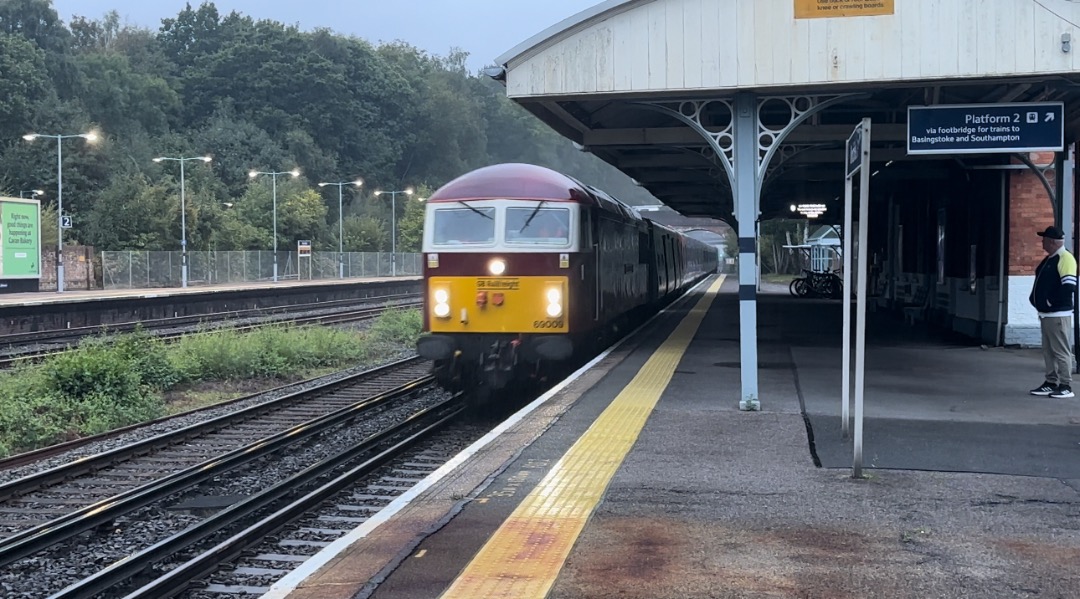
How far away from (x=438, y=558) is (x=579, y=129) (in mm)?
10258

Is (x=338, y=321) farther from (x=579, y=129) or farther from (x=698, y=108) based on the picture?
(x=698, y=108)

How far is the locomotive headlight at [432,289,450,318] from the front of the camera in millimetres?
12008

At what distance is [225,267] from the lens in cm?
5016

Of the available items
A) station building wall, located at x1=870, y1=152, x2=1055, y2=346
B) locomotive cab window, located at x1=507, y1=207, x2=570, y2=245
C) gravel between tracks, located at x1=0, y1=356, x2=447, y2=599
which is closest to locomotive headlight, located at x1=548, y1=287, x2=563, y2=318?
locomotive cab window, located at x1=507, y1=207, x2=570, y2=245

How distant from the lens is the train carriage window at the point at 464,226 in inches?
477

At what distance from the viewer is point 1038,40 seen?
33.2 feet

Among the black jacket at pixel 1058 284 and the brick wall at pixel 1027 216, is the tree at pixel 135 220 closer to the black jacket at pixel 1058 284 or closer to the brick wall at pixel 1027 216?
the brick wall at pixel 1027 216

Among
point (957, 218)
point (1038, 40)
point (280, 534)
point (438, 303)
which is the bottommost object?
point (280, 534)

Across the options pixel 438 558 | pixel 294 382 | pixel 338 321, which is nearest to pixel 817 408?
pixel 438 558

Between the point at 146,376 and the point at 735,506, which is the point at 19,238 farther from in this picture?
the point at 735,506

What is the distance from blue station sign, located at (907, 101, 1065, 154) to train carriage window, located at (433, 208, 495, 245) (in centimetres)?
469

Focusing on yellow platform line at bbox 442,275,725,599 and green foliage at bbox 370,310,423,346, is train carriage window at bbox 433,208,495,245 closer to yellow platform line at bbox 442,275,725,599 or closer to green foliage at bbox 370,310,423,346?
yellow platform line at bbox 442,275,725,599

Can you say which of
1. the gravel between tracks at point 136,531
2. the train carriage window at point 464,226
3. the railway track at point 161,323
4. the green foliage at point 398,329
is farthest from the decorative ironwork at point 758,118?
the green foliage at point 398,329

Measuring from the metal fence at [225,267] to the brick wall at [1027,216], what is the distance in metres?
37.4
